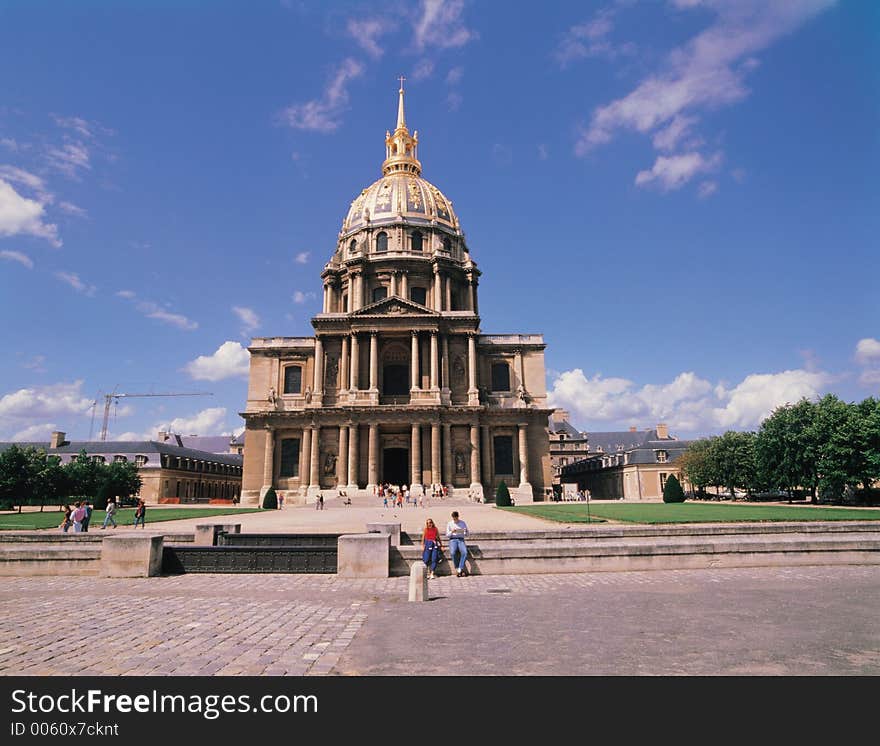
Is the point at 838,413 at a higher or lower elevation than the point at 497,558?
higher

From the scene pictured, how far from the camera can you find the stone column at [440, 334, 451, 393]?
57875 mm

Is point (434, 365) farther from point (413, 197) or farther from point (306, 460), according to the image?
point (413, 197)

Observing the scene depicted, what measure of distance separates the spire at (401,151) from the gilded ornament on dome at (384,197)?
646 centimetres

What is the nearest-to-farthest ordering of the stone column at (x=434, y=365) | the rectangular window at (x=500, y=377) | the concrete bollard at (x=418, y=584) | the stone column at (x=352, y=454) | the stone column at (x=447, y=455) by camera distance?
the concrete bollard at (x=418, y=584)
the stone column at (x=352, y=454)
the stone column at (x=447, y=455)
the stone column at (x=434, y=365)
the rectangular window at (x=500, y=377)

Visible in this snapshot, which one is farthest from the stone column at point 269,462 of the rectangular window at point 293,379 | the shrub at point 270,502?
the shrub at point 270,502

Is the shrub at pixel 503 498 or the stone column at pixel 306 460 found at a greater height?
the stone column at pixel 306 460

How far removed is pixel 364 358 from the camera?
193 feet

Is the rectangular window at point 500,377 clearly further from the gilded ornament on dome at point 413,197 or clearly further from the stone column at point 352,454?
the gilded ornament on dome at point 413,197

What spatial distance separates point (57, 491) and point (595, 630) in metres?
60.7

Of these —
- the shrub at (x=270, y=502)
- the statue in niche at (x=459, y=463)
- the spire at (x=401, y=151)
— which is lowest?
the shrub at (x=270, y=502)

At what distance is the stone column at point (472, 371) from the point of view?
187 ft

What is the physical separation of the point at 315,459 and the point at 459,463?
13.8 meters
